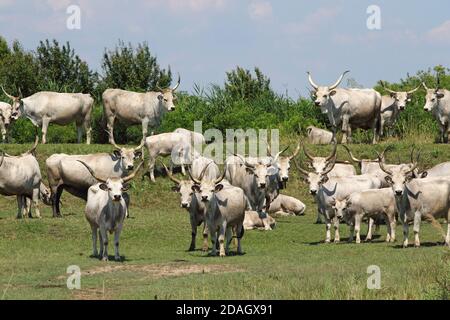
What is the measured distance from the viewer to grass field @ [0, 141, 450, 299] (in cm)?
1647

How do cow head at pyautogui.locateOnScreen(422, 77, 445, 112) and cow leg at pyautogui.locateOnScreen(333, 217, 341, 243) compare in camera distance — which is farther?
cow head at pyautogui.locateOnScreen(422, 77, 445, 112)

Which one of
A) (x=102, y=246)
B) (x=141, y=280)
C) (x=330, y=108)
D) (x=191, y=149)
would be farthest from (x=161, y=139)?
(x=141, y=280)

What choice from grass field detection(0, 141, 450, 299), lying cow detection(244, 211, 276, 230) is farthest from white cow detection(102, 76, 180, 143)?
lying cow detection(244, 211, 276, 230)

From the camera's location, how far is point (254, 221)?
26.4 metres

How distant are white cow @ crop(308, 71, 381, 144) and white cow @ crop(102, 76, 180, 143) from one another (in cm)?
482

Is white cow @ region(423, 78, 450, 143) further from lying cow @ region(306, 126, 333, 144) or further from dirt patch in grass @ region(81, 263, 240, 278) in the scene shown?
dirt patch in grass @ region(81, 263, 240, 278)

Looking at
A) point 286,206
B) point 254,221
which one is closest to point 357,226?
point 254,221

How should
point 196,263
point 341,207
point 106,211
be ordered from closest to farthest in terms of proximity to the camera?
point 196,263 → point 106,211 → point 341,207

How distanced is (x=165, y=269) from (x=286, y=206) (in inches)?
444

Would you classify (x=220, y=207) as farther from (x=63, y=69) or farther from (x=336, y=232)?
(x=63, y=69)

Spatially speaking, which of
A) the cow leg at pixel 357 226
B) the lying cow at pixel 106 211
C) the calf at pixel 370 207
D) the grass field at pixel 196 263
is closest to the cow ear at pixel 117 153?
the grass field at pixel 196 263

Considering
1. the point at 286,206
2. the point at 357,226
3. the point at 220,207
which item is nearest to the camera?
the point at 220,207

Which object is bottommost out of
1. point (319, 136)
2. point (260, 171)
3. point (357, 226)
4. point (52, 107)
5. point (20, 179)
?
point (357, 226)

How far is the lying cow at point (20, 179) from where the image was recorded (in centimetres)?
2694
